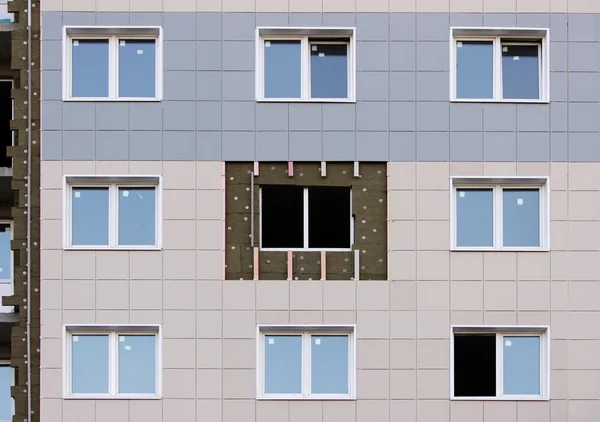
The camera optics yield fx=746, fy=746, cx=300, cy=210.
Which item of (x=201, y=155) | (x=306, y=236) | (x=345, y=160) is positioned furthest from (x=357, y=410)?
(x=201, y=155)

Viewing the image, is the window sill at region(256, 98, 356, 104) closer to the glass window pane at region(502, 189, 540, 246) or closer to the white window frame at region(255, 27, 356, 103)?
the white window frame at region(255, 27, 356, 103)

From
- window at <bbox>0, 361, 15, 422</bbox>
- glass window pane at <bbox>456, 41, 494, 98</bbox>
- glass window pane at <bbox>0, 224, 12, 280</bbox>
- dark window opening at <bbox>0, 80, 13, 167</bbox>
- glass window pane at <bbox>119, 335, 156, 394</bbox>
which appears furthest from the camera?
dark window opening at <bbox>0, 80, 13, 167</bbox>

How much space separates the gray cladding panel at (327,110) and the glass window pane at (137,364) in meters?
3.61

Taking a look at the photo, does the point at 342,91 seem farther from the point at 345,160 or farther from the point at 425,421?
the point at 425,421

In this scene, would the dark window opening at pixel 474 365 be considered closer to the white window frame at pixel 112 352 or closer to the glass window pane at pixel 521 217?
the glass window pane at pixel 521 217

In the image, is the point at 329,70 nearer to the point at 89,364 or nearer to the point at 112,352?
the point at 112,352

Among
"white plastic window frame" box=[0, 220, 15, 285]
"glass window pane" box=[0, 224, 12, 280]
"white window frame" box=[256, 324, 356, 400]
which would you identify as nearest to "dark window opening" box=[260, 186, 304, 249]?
"white window frame" box=[256, 324, 356, 400]

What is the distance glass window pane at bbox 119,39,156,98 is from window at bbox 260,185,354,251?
3133 millimetres

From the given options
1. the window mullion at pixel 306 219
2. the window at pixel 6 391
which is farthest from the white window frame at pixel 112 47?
the window at pixel 6 391

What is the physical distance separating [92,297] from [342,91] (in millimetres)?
6407

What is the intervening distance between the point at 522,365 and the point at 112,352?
8039 mm

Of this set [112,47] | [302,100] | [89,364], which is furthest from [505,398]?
Answer: [112,47]

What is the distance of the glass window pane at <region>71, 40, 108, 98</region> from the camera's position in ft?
49.4
